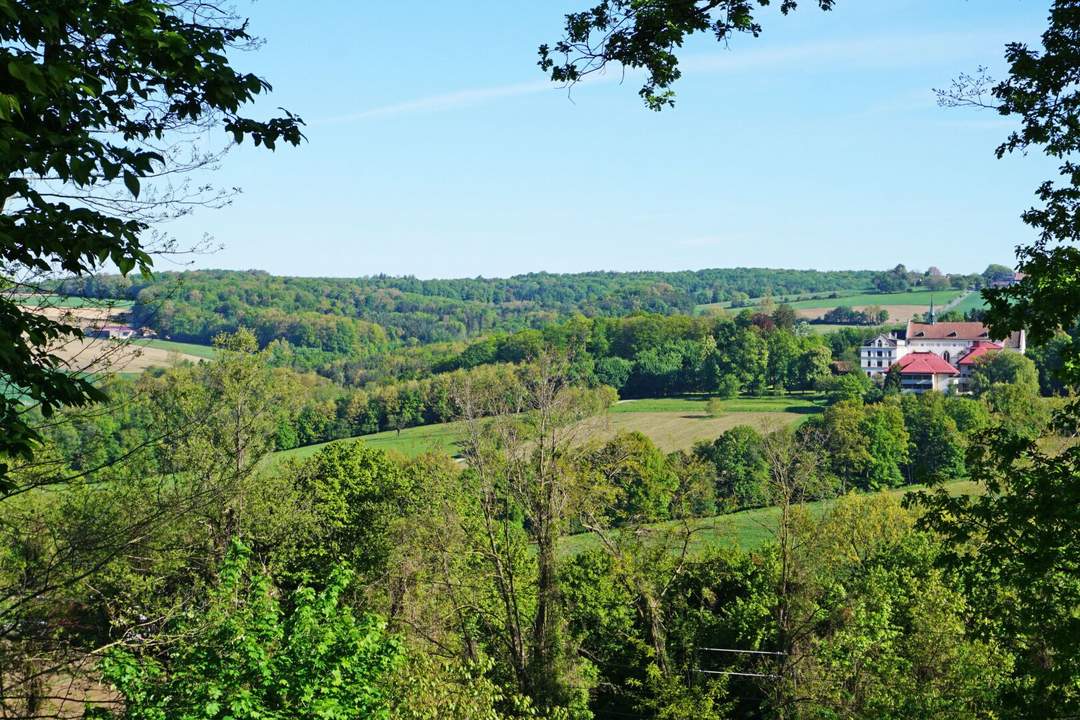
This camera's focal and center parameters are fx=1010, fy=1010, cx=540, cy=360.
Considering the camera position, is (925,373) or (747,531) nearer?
(747,531)

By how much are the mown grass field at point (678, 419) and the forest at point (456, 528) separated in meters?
14.3

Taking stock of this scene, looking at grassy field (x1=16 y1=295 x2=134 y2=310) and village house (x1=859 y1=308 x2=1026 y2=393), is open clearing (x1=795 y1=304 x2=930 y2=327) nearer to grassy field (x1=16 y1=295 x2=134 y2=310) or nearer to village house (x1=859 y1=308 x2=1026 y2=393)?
village house (x1=859 y1=308 x2=1026 y2=393)

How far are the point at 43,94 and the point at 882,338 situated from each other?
132492mm

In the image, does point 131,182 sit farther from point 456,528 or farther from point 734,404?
point 734,404

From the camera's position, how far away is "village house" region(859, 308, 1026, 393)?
11325cm

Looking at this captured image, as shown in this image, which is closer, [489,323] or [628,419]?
[628,419]

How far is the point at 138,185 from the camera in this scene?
666 centimetres

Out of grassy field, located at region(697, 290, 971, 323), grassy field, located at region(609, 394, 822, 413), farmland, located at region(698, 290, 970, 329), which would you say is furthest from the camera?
farmland, located at region(698, 290, 970, 329)

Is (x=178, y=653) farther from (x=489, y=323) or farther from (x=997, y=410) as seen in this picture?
(x=489, y=323)

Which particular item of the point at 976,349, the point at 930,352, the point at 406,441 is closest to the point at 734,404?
the point at 406,441

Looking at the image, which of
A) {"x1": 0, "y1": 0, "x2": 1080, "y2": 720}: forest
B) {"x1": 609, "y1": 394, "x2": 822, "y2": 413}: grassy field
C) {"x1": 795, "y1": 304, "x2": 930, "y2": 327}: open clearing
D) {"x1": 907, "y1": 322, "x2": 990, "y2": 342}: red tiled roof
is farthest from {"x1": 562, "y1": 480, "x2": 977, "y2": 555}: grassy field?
{"x1": 795, "y1": 304, "x2": 930, "y2": 327}: open clearing

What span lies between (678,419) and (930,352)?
169ft

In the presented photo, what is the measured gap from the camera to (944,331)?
135m

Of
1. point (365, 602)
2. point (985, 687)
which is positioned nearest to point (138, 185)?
point (985, 687)
